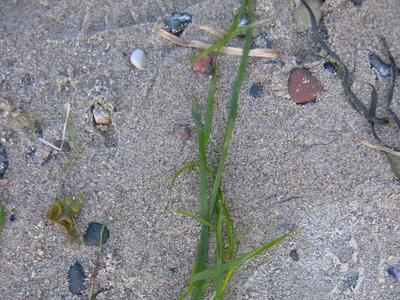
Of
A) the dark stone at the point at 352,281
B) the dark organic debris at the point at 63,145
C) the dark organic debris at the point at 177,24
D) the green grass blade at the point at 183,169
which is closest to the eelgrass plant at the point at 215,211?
the green grass blade at the point at 183,169

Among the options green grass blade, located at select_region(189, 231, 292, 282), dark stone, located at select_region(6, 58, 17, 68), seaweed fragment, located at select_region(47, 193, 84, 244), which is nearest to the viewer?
green grass blade, located at select_region(189, 231, 292, 282)

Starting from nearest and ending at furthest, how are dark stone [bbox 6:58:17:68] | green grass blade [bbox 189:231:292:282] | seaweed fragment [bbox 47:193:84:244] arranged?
green grass blade [bbox 189:231:292:282]
seaweed fragment [bbox 47:193:84:244]
dark stone [bbox 6:58:17:68]

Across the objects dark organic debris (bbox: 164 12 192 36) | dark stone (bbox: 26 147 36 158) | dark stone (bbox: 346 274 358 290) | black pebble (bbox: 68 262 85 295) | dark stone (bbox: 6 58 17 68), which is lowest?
black pebble (bbox: 68 262 85 295)

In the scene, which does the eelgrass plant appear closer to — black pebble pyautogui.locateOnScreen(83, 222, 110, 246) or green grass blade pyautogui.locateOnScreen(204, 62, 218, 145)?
green grass blade pyautogui.locateOnScreen(204, 62, 218, 145)

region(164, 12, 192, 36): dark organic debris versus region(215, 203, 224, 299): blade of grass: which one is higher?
region(164, 12, 192, 36): dark organic debris

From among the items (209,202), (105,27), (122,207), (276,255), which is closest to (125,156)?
(122,207)

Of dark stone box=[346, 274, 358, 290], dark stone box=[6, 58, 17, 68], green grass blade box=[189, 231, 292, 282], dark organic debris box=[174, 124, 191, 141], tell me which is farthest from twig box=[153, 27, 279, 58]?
dark stone box=[346, 274, 358, 290]

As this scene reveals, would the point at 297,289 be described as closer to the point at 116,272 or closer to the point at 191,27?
the point at 116,272
